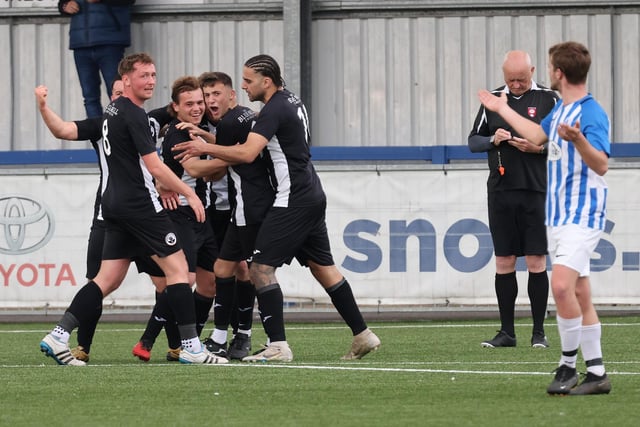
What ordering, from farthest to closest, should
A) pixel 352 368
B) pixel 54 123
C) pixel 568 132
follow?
1. pixel 54 123
2. pixel 352 368
3. pixel 568 132

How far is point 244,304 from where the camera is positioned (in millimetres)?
9586

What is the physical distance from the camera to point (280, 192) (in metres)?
8.68

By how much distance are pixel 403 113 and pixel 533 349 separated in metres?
10.2

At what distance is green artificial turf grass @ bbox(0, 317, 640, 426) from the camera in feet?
19.1

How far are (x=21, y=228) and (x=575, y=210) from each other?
8.05 meters

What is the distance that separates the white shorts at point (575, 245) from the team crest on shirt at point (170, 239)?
2738mm

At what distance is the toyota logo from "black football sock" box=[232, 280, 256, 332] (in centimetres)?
421

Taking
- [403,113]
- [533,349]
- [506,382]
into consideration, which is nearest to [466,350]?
[533,349]

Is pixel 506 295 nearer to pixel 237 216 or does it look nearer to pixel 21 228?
pixel 237 216

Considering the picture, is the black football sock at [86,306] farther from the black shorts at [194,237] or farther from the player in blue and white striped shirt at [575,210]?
the player in blue and white striped shirt at [575,210]

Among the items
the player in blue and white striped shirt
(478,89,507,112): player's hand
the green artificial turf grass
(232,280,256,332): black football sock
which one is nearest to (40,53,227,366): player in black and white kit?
the green artificial turf grass

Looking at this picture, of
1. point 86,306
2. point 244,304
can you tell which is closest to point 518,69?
point 244,304

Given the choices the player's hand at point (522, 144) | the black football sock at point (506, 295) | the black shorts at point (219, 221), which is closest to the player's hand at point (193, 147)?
the black shorts at point (219, 221)

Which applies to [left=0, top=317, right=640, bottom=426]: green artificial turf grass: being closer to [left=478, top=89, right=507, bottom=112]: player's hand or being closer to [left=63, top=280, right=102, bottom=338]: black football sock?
[left=63, top=280, right=102, bottom=338]: black football sock
